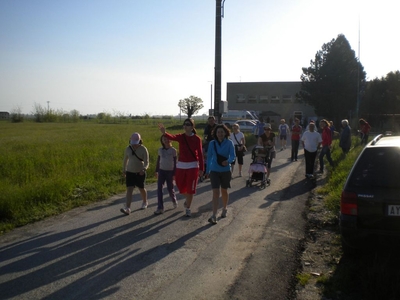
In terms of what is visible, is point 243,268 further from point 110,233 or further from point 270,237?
point 110,233

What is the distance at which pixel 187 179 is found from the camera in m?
8.05

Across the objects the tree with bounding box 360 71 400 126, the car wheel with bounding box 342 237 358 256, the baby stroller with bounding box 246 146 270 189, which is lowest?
the car wheel with bounding box 342 237 358 256

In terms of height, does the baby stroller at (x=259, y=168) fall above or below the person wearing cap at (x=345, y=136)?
below

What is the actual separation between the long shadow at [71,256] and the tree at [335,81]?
153 ft

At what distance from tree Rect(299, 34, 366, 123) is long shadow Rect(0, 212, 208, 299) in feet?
153

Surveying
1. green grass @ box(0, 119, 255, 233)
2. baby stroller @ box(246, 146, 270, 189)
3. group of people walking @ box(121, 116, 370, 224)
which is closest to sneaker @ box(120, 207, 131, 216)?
group of people walking @ box(121, 116, 370, 224)

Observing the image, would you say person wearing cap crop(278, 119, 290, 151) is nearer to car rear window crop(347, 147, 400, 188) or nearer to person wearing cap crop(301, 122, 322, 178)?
person wearing cap crop(301, 122, 322, 178)

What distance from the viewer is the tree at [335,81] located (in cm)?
4994

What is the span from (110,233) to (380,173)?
4.34 metres

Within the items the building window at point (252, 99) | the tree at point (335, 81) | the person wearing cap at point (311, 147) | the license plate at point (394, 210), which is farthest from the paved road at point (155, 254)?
the building window at point (252, 99)

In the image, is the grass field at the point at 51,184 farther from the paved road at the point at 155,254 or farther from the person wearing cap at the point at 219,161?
the person wearing cap at the point at 219,161

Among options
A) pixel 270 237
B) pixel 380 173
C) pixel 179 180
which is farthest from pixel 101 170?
pixel 380 173

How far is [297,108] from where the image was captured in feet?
208

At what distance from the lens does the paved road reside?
15.7ft
